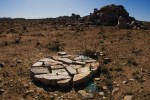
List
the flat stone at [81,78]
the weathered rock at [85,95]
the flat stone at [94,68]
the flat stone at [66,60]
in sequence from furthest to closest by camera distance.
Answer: the flat stone at [66,60] → the flat stone at [94,68] → the flat stone at [81,78] → the weathered rock at [85,95]

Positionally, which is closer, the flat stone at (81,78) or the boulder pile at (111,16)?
the flat stone at (81,78)

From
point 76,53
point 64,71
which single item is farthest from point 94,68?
point 76,53

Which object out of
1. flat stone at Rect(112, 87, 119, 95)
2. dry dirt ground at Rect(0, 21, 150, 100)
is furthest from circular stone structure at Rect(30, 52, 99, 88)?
flat stone at Rect(112, 87, 119, 95)

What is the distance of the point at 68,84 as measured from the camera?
372 inches

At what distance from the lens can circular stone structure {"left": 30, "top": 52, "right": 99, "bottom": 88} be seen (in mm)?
9523

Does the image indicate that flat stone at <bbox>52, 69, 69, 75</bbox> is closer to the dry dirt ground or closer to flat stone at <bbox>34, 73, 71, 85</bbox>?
flat stone at <bbox>34, 73, 71, 85</bbox>

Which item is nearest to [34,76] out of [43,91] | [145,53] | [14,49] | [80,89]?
[43,91]

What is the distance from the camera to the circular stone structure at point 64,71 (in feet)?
31.2

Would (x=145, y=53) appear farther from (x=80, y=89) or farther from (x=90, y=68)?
(x=80, y=89)

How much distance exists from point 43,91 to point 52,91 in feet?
1.01

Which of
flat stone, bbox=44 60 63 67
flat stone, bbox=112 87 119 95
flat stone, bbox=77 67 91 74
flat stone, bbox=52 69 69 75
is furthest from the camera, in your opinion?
flat stone, bbox=44 60 63 67

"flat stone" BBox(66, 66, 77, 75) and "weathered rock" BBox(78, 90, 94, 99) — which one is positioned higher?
"flat stone" BBox(66, 66, 77, 75)

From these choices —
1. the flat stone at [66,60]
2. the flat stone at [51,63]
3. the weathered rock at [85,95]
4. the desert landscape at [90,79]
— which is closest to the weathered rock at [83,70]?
the desert landscape at [90,79]

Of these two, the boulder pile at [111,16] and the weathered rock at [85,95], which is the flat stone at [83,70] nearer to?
the weathered rock at [85,95]
